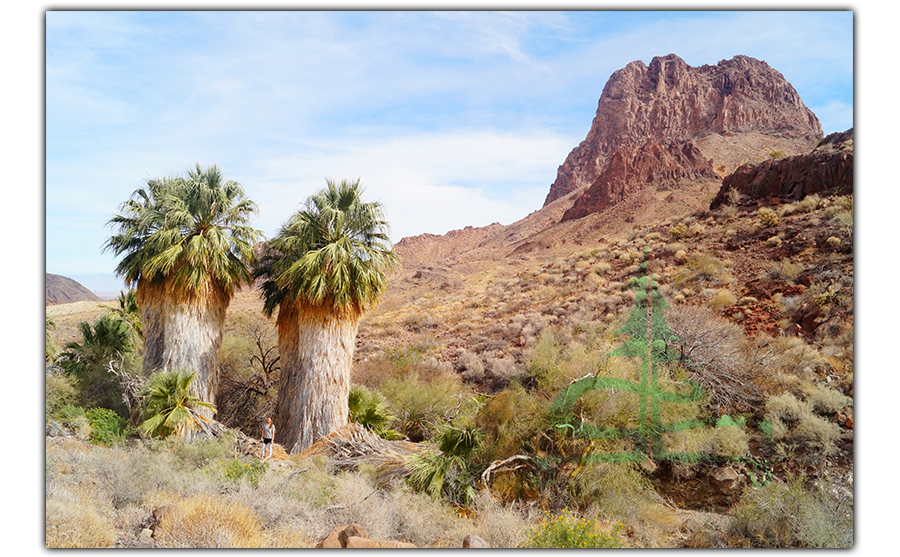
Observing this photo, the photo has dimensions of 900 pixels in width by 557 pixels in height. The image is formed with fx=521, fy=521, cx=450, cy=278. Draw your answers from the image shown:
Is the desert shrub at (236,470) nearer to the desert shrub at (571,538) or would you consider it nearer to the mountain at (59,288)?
the mountain at (59,288)

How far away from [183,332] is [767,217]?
21991 mm

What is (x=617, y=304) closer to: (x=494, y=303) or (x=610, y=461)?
(x=494, y=303)

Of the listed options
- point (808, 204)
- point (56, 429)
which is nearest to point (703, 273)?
point (808, 204)

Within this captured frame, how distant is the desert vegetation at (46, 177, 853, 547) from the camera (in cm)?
629

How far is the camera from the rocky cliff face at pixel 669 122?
190 feet

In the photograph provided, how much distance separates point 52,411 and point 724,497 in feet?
43.0

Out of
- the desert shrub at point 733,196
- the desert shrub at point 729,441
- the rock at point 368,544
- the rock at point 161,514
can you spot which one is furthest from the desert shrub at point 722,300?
the rock at point 161,514

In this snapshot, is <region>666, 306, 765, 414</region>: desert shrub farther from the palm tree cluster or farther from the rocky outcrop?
the rocky outcrop

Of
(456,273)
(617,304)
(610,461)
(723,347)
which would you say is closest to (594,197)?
(456,273)

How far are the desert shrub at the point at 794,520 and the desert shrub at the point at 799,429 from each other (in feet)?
5.00

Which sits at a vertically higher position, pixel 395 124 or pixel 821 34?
pixel 821 34

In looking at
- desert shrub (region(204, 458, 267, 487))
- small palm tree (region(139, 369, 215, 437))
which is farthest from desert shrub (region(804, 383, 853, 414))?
small palm tree (region(139, 369, 215, 437))

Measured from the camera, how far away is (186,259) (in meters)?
11.1

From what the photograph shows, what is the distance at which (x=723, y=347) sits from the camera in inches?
417
